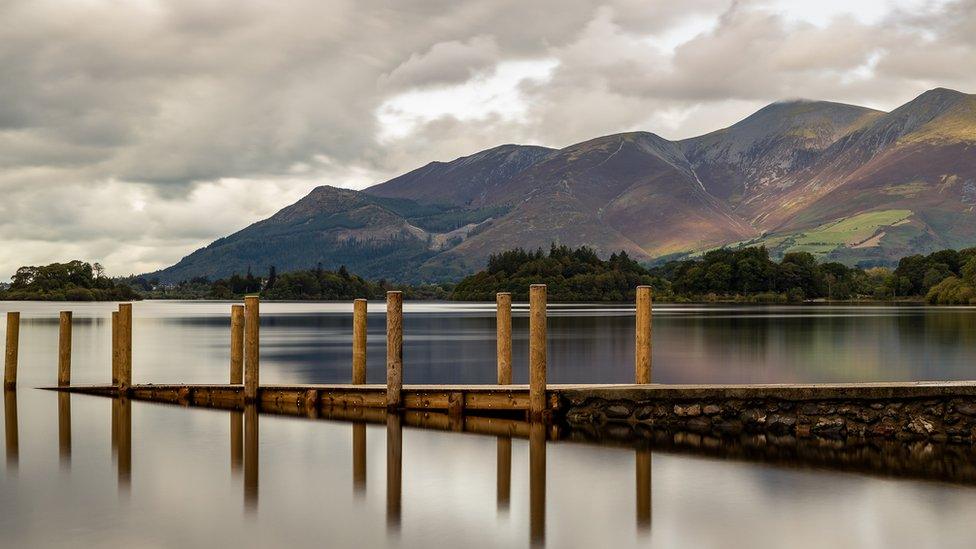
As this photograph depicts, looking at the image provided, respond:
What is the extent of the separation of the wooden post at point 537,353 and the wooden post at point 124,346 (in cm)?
1261

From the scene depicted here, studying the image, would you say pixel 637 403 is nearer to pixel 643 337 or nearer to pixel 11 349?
pixel 643 337

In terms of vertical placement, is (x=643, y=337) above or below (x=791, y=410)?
above

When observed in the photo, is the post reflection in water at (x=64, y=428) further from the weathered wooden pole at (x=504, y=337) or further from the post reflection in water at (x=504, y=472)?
the weathered wooden pole at (x=504, y=337)

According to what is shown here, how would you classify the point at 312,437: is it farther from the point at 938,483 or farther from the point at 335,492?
the point at 938,483

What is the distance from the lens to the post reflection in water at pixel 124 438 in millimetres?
18781

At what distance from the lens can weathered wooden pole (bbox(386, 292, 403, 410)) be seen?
79.6ft

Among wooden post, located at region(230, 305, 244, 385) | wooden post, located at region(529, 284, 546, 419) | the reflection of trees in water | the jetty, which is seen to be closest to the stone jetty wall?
the jetty

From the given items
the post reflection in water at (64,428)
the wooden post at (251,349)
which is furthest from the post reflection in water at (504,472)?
the post reflection in water at (64,428)

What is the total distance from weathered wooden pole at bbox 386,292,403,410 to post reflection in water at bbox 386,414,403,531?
1.60 feet

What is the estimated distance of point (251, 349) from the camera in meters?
26.4

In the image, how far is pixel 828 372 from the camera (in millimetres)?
41562

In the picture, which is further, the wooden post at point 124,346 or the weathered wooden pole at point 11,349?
the weathered wooden pole at point 11,349

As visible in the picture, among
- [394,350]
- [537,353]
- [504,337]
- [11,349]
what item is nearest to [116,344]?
[11,349]

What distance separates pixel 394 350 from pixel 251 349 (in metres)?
4.42
